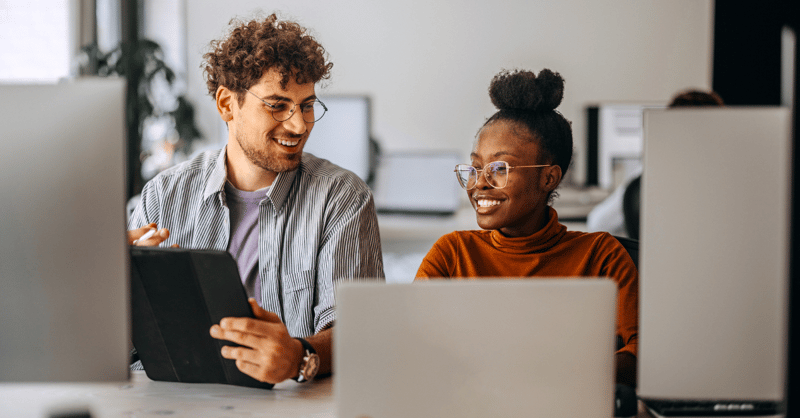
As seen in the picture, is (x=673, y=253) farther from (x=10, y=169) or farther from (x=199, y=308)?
(x=10, y=169)

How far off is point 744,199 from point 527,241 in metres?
0.57

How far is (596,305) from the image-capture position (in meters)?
0.70

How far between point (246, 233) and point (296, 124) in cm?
29

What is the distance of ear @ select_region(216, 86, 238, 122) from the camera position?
1580 mm

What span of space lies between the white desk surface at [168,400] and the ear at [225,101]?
764 millimetres

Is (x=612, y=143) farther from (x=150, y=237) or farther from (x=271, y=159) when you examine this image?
(x=150, y=237)

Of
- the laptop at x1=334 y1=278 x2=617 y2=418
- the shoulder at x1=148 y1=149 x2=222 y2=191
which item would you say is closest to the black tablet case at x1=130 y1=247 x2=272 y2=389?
the laptop at x1=334 y1=278 x2=617 y2=418

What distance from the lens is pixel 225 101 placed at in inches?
63.1

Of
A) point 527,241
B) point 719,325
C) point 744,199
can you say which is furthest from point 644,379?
point 527,241

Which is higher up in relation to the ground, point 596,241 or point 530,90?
point 530,90

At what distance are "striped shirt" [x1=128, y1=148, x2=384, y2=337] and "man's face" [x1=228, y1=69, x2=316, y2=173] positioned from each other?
0.05 meters

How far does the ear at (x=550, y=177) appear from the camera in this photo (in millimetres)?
1269

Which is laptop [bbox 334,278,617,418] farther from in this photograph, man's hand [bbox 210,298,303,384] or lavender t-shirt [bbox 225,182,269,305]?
lavender t-shirt [bbox 225,182,269,305]

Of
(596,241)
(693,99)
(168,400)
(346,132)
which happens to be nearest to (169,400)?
(168,400)
